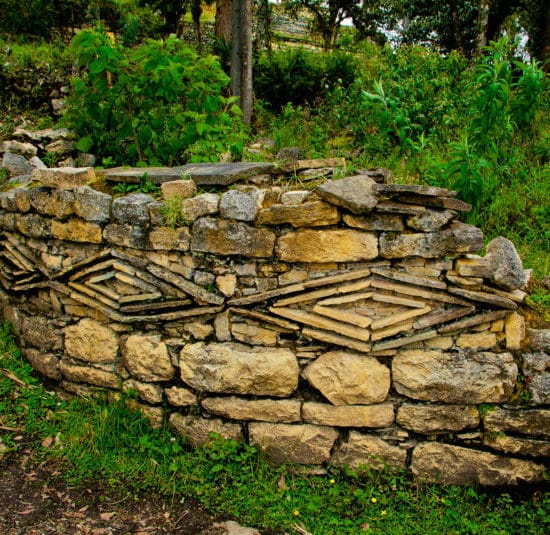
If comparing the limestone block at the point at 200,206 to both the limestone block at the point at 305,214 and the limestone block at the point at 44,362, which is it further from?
the limestone block at the point at 44,362

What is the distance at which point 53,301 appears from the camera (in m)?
3.96

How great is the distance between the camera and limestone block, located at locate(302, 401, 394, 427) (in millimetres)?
3162

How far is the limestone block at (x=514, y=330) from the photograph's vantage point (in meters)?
3.04

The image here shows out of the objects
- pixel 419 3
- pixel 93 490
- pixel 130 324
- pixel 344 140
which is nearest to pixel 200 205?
pixel 130 324

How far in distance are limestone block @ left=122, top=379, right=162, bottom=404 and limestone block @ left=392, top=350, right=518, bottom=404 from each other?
1.79 m

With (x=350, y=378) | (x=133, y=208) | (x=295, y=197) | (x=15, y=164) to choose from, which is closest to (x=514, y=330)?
(x=350, y=378)

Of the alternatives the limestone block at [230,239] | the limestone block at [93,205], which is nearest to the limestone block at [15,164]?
the limestone block at [93,205]

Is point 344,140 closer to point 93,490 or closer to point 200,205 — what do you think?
point 200,205

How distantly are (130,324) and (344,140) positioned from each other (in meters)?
3.19

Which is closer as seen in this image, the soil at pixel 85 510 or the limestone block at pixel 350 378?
the soil at pixel 85 510

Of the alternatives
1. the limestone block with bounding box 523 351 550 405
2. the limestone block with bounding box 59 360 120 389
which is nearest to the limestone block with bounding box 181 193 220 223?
the limestone block with bounding box 59 360 120 389

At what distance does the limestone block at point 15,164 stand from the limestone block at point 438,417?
15.0 feet

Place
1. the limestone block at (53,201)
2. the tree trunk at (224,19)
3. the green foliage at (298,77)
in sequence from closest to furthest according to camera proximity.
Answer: the limestone block at (53,201), the green foliage at (298,77), the tree trunk at (224,19)

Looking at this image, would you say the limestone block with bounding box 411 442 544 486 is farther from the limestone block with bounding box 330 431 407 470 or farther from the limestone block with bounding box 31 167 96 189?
the limestone block with bounding box 31 167 96 189
